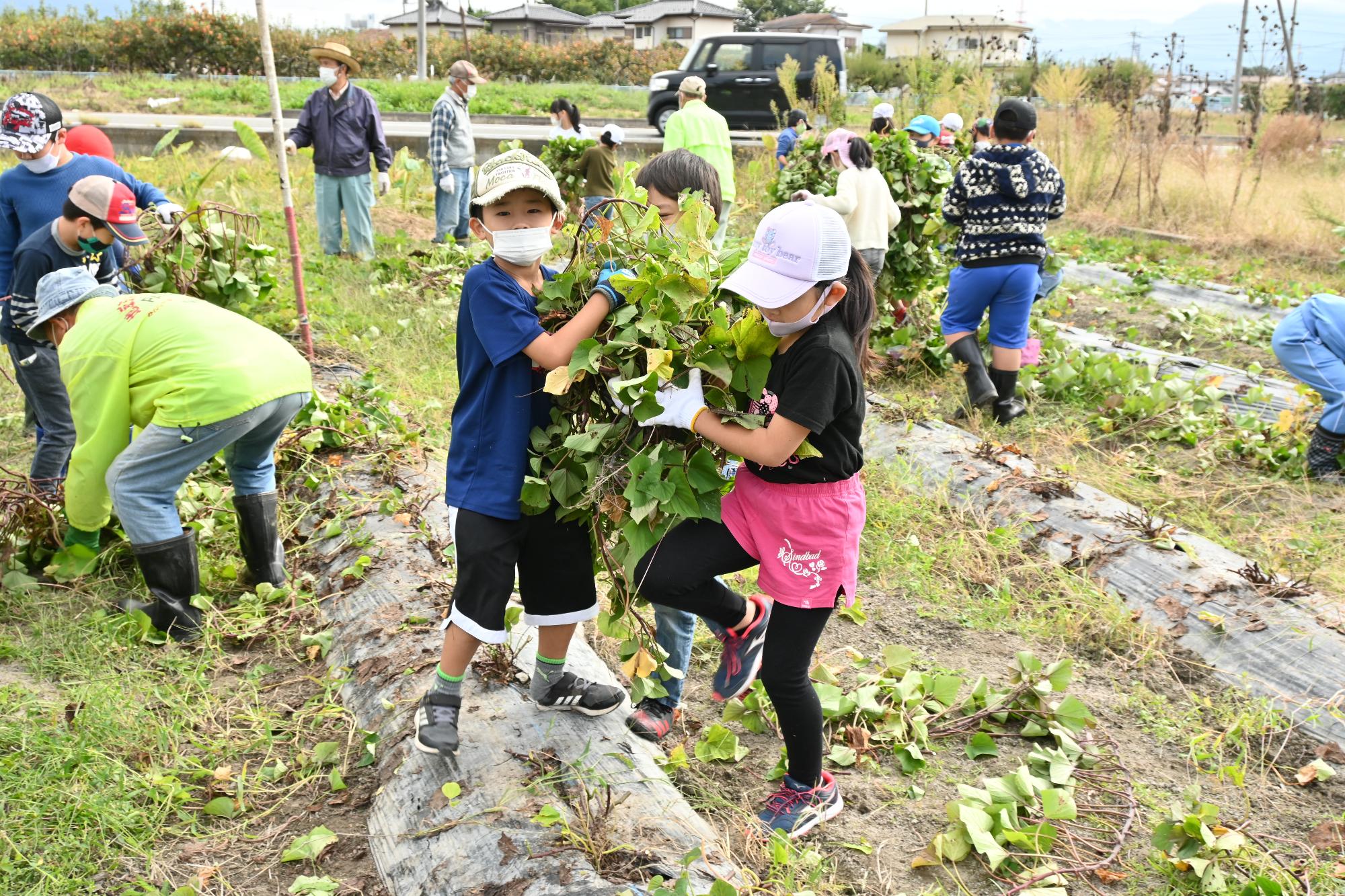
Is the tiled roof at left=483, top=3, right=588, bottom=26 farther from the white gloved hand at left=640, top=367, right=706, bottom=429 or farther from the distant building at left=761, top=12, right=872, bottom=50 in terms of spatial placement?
the white gloved hand at left=640, top=367, right=706, bottom=429

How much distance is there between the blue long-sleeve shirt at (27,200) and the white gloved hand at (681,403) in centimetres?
364

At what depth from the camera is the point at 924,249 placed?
23.3 ft

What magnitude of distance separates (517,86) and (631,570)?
27566mm

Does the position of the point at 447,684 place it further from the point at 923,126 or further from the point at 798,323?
the point at 923,126

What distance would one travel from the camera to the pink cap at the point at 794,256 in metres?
2.37

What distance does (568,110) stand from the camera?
9.38 metres

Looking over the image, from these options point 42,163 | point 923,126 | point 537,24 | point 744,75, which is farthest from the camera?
point 537,24

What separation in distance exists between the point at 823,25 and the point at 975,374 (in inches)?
2245

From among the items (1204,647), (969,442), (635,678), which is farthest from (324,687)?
(969,442)

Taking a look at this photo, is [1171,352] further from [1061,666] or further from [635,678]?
[635,678]

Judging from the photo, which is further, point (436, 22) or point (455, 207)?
point (436, 22)

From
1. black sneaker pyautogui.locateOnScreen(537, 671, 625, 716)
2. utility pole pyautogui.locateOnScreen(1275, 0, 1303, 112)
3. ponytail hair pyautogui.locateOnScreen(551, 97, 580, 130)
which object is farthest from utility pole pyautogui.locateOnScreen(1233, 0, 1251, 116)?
black sneaker pyautogui.locateOnScreen(537, 671, 625, 716)

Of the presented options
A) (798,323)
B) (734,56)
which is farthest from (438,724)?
(734,56)

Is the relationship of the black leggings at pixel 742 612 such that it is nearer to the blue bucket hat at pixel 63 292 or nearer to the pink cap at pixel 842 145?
the blue bucket hat at pixel 63 292
